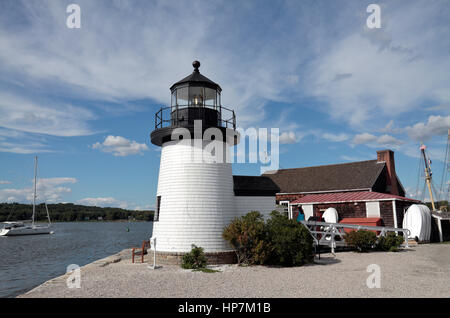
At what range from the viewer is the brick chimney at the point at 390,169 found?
27.7 m

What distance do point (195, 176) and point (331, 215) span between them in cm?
1349

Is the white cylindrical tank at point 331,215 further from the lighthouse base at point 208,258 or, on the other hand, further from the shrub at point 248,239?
the lighthouse base at point 208,258

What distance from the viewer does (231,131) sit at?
1466cm

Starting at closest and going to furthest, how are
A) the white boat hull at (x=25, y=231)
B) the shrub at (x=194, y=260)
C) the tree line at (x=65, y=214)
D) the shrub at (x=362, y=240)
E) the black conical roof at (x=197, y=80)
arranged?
1. the shrub at (x=194, y=260)
2. the black conical roof at (x=197, y=80)
3. the shrub at (x=362, y=240)
4. the white boat hull at (x=25, y=231)
5. the tree line at (x=65, y=214)

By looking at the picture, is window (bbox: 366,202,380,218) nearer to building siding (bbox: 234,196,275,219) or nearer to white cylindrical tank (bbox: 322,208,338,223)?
white cylindrical tank (bbox: 322,208,338,223)

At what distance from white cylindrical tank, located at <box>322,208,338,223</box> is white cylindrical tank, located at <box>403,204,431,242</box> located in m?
4.35

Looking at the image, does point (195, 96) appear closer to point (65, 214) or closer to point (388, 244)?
point (388, 244)

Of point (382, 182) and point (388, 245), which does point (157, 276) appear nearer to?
point (388, 245)

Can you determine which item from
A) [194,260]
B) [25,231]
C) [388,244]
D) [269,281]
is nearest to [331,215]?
[388,244]

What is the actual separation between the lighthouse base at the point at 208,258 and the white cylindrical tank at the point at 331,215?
38.9 ft

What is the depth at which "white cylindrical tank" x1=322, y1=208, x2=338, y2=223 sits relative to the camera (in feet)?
76.0

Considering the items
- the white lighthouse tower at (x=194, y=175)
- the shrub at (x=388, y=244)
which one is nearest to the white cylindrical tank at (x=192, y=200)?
the white lighthouse tower at (x=194, y=175)

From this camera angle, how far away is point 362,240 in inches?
656
